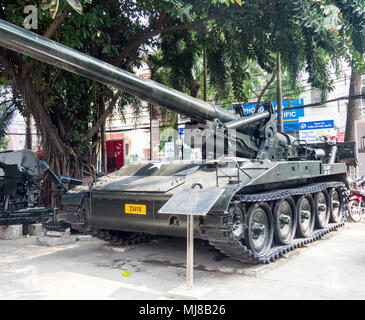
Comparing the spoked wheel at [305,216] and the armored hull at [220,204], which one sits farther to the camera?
the spoked wheel at [305,216]

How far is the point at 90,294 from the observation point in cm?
437

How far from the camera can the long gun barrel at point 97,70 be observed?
3.88 meters

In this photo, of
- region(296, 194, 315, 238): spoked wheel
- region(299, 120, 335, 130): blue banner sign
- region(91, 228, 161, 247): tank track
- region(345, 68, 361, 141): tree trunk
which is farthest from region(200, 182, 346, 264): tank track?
region(299, 120, 335, 130): blue banner sign

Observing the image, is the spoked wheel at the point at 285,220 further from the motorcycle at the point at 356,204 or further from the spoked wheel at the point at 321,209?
the motorcycle at the point at 356,204

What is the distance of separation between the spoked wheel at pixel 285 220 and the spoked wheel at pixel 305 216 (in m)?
0.19

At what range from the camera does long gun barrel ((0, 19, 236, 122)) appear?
3.88 metres

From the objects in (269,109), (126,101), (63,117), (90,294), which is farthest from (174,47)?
(90,294)

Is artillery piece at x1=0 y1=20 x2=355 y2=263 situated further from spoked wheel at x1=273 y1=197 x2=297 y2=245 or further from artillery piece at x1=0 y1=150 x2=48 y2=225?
artillery piece at x1=0 y1=150 x2=48 y2=225

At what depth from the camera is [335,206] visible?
8797mm

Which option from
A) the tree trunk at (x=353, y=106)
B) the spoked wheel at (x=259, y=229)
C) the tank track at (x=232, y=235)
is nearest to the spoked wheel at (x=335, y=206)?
the tank track at (x=232, y=235)

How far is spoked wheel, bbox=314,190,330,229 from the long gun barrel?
2638mm

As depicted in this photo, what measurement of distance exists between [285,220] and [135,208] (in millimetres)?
2354

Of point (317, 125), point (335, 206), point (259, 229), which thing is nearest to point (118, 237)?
point (259, 229)

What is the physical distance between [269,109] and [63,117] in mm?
5553
